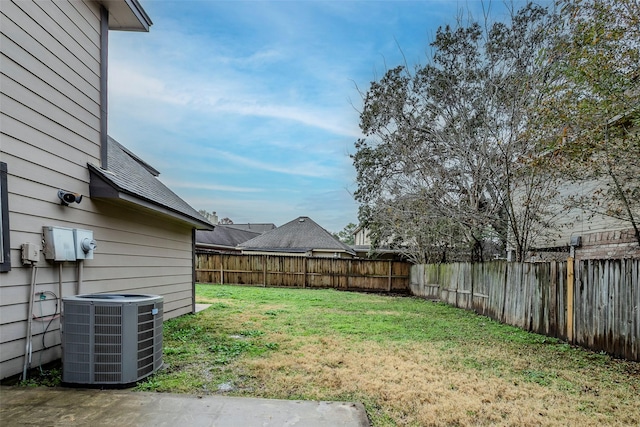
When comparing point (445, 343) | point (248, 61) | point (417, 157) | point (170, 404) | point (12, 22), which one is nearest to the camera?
point (170, 404)

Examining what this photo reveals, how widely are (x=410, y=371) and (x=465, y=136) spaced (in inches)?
299

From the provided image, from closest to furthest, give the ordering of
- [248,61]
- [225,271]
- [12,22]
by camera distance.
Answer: [12,22], [248,61], [225,271]

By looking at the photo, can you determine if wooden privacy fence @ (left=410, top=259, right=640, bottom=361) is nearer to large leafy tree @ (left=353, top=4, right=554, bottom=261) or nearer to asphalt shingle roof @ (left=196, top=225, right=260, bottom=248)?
large leafy tree @ (left=353, top=4, right=554, bottom=261)

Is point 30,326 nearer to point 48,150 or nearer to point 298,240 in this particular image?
point 48,150

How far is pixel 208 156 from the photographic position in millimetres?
13703

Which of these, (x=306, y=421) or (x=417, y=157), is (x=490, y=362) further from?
(x=417, y=157)

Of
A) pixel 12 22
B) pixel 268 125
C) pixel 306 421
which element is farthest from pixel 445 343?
pixel 268 125

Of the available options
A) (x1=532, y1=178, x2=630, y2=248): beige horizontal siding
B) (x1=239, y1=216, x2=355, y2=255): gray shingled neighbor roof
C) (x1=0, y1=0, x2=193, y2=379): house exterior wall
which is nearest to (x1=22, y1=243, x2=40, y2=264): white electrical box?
(x1=0, y1=0, x2=193, y2=379): house exterior wall

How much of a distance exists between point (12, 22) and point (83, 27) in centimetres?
109

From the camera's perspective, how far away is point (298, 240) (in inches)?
862

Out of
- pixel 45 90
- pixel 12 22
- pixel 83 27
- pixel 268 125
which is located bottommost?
pixel 45 90

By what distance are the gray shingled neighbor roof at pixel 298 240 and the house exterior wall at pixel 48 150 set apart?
1641 cm

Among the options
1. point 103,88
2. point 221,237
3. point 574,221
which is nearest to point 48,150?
point 103,88

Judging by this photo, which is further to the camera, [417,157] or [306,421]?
[417,157]
